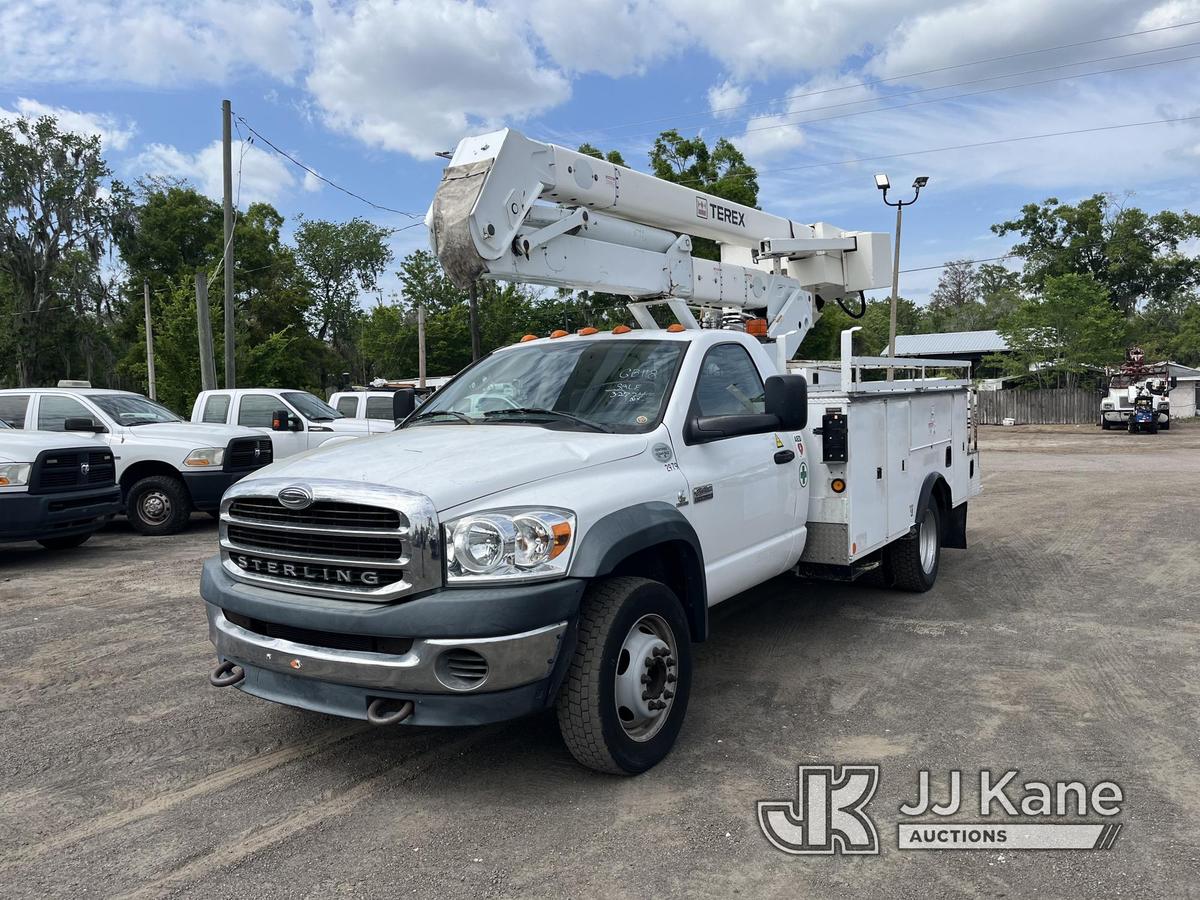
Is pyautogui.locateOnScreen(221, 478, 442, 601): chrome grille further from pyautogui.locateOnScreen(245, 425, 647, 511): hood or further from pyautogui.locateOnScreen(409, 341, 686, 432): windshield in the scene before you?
pyautogui.locateOnScreen(409, 341, 686, 432): windshield

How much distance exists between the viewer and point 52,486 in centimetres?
896

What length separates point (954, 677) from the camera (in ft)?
17.2

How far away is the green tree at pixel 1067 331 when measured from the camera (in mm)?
40000

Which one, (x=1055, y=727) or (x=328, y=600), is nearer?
(x=328, y=600)

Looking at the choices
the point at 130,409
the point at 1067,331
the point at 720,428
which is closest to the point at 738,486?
the point at 720,428

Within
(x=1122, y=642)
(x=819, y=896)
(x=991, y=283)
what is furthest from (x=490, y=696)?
(x=991, y=283)

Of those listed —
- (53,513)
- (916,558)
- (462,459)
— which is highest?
(462,459)

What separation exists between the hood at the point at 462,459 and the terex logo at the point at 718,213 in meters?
4.15

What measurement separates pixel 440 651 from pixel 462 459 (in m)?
0.84

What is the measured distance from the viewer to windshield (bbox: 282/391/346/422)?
13.8 m

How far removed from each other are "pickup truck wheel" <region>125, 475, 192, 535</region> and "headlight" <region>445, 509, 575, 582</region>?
28.8 ft

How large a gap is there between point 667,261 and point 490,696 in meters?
4.63

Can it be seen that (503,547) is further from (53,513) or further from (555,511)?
(53,513)

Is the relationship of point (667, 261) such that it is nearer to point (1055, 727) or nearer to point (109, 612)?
point (1055, 727)
